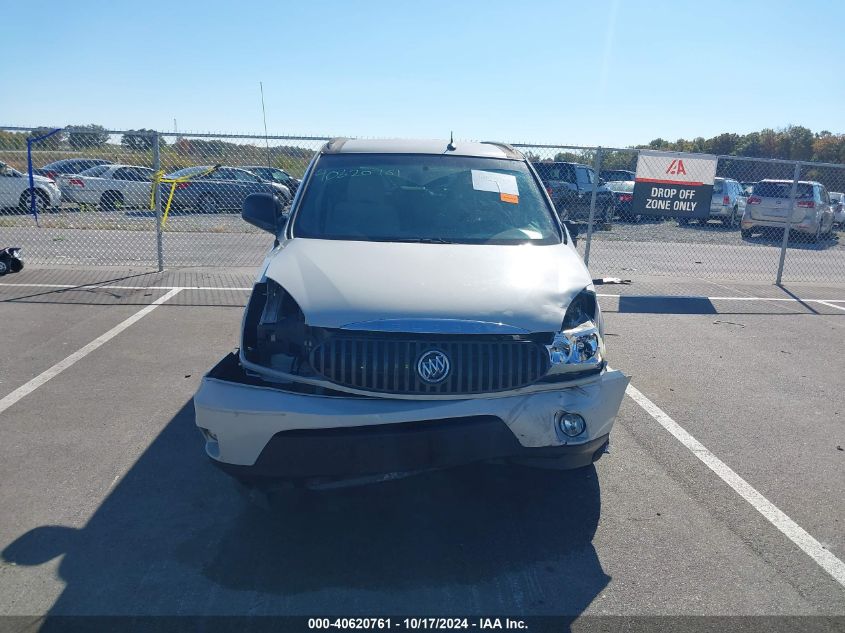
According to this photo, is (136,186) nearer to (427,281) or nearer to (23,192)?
(23,192)

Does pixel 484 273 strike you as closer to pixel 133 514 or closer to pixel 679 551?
pixel 679 551

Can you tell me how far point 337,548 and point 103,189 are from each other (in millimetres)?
16132

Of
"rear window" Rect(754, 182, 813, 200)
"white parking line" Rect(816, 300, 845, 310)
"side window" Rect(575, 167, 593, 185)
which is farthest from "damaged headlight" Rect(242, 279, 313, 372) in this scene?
"rear window" Rect(754, 182, 813, 200)

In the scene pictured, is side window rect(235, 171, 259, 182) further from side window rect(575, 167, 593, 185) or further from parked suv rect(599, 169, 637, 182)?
parked suv rect(599, 169, 637, 182)

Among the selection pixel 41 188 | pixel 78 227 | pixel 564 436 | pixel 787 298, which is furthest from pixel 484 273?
pixel 41 188

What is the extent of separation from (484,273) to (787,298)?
8.35 m

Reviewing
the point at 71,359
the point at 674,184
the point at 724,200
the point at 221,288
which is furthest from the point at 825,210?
the point at 71,359

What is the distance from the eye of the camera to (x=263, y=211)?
5293 mm

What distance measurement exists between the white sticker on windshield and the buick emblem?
6.42 feet

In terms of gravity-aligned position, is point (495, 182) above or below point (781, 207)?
above

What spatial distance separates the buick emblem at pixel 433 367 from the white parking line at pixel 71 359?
3.45 m

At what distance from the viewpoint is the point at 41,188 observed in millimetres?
17688

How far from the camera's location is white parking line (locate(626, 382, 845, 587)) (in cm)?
361

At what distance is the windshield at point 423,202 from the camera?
4742mm
